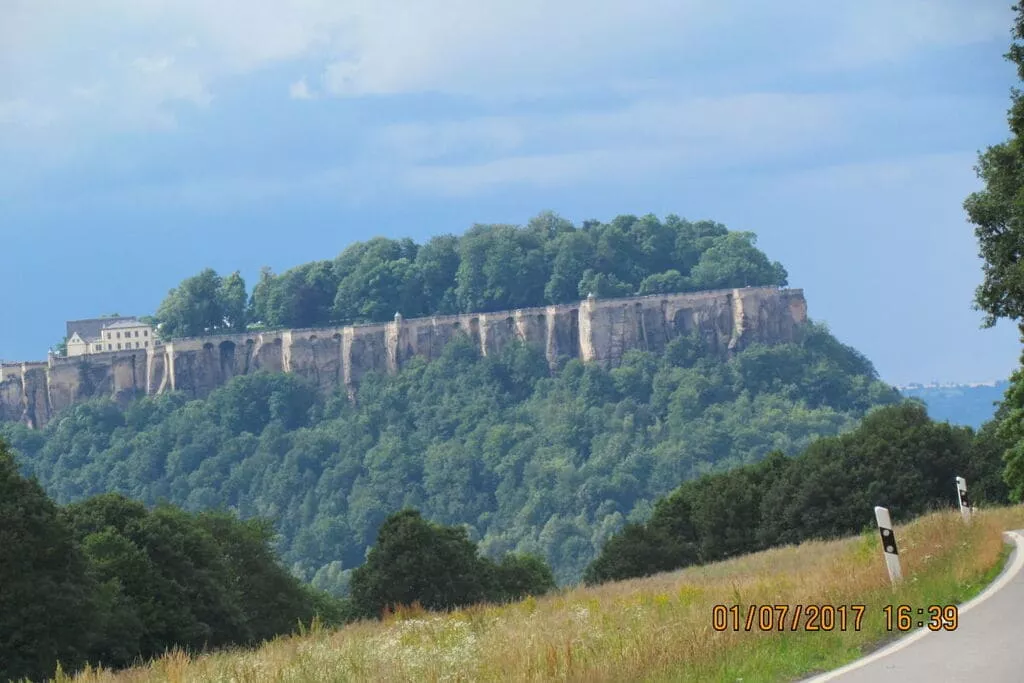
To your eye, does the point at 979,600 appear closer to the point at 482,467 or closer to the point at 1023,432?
the point at 1023,432

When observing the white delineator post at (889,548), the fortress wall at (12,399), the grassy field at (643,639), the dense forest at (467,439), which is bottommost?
the dense forest at (467,439)

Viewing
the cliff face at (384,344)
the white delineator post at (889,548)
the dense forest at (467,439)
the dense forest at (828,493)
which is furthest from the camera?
the cliff face at (384,344)

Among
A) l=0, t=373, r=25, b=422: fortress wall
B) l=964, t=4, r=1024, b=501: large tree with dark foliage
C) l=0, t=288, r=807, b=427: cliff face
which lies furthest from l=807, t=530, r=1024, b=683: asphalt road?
l=0, t=373, r=25, b=422: fortress wall

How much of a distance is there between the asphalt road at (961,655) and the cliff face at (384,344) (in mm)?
155507

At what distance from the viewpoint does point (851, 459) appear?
237ft

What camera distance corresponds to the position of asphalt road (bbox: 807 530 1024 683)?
1605cm

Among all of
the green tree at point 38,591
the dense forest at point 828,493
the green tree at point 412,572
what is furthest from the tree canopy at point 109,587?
the dense forest at point 828,493


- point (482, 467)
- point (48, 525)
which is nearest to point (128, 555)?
point (48, 525)

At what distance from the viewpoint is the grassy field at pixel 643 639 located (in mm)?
17922

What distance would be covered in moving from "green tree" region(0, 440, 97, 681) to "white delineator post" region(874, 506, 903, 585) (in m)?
20.7

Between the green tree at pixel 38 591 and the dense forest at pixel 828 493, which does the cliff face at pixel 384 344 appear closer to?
the dense forest at pixel 828 493

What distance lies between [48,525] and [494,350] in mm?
141494

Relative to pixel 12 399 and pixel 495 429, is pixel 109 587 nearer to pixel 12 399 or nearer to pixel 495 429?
pixel 495 429
